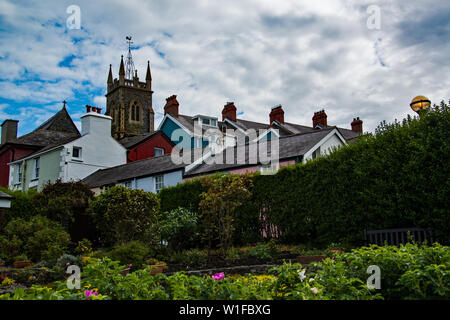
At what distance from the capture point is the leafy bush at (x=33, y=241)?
1182cm

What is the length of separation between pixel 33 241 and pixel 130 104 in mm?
54908

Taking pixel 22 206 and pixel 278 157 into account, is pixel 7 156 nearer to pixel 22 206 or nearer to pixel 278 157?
pixel 22 206

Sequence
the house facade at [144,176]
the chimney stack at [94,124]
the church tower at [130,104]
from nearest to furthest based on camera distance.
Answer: the house facade at [144,176] → the chimney stack at [94,124] → the church tower at [130,104]

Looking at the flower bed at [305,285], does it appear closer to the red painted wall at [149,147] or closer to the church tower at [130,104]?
the red painted wall at [149,147]

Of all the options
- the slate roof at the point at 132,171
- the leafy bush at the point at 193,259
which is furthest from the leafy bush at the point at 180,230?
the slate roof at the point at 132,171

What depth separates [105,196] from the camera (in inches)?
564

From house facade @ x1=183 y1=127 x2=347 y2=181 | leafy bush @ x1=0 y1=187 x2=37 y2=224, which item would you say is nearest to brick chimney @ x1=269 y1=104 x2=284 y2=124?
house facade @ x1=183 y1=127 x2=347 y2=181

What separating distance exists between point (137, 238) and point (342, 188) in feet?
23.8

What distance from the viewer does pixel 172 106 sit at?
125 ft

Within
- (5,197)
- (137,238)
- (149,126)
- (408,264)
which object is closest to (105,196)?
(137,238)

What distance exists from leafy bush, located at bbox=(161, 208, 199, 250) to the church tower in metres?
49.8

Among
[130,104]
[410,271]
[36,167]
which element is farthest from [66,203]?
[130,104]

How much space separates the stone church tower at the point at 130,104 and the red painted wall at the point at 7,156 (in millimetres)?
27208

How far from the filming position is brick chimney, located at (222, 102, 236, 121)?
39.9 m
